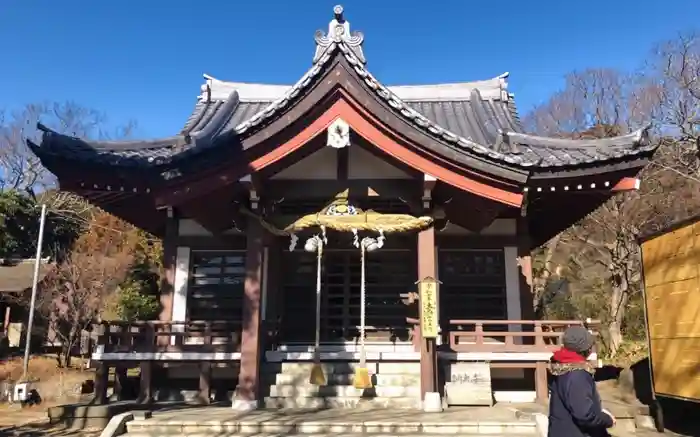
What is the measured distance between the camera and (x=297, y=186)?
10.4 m

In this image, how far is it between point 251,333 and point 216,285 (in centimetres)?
315

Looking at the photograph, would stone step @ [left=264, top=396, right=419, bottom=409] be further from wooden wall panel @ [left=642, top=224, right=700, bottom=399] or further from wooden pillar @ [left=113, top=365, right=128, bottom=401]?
wooden wall panel @ [left=642, top=224, right=700, bottom=399]

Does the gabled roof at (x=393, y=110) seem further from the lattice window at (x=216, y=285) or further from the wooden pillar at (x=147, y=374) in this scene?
the wooden pillar at (x=147, y=374)

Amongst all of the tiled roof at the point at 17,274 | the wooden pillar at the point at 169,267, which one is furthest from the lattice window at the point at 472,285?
the tiled roof at the point at 17,274

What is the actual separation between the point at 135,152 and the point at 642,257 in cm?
942

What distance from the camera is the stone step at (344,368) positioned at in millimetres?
10000

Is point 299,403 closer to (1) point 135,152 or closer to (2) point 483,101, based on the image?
(1) point 135,152

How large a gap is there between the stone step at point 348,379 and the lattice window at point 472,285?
2.31 metres

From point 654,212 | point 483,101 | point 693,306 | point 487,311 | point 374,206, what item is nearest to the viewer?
point 693,306

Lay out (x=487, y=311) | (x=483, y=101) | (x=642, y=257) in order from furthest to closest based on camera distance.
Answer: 1. (x=483, y=101)
2. (x=487, y=311)
3. (x=642, y=257)

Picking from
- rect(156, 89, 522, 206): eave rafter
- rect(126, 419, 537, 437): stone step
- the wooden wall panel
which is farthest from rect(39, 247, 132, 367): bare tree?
the wooden wall panel

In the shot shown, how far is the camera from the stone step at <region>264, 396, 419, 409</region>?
9344mm

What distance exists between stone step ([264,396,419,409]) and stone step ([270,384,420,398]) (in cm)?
8

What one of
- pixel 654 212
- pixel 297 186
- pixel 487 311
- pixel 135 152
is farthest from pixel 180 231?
pixel 654 212
